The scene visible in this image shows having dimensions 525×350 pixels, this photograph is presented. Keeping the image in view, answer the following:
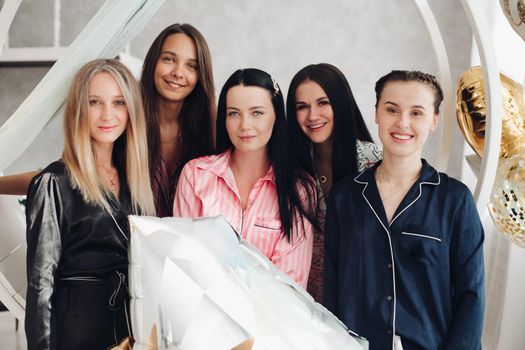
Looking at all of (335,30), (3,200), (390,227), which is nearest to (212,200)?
(390,227)

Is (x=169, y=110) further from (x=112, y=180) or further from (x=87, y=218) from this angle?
(x=87, y=218)

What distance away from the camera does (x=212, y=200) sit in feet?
5.98

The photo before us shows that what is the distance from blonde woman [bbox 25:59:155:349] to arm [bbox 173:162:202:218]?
121mm

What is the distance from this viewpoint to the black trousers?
1620 millimetres

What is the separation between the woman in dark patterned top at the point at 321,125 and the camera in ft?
6.40

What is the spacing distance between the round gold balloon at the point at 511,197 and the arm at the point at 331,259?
0.57 meters

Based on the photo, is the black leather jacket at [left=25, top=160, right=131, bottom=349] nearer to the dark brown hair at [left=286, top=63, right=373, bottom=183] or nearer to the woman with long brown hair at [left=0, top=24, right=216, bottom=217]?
the woman with long brown hair at [left=0, top=24, right=216, bottom=217]

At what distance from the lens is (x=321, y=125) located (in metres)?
1.95

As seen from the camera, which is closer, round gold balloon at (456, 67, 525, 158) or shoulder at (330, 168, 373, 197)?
shoulder at (330, 168, 373, 197)

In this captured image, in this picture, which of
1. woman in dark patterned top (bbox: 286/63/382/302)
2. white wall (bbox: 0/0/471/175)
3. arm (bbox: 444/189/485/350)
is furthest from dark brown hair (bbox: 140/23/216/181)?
white wall (bbox: 0/0/471/175)

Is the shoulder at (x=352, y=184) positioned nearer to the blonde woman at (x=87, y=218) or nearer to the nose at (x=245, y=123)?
the nose at (x=245, y=123)

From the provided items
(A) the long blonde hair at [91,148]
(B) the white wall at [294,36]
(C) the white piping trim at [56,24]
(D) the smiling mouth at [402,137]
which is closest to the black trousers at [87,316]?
(A) the long blonde hair at [91,148]

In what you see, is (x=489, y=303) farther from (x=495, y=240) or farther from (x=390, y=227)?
(x=390, y=227)

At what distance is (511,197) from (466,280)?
0.44m
